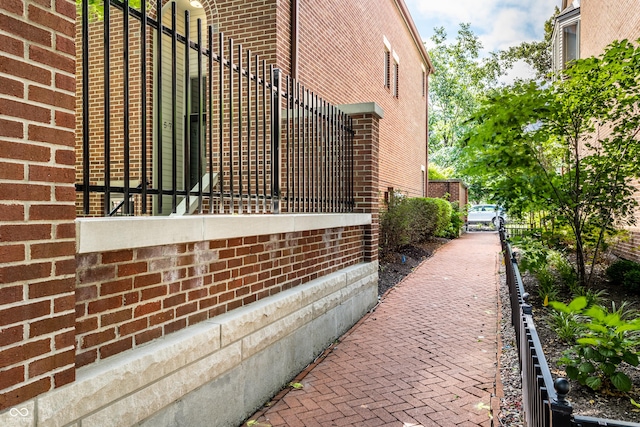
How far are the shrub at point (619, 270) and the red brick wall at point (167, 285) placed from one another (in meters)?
5.27

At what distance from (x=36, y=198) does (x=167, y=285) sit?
41.9 inches

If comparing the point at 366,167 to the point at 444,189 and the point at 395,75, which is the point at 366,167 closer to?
the point at 395,75

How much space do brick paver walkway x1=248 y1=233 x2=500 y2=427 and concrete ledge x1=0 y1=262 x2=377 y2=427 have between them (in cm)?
26

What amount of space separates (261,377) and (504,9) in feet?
178

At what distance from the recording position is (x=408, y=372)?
4.27m

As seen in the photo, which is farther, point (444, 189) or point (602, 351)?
point (444, 189)

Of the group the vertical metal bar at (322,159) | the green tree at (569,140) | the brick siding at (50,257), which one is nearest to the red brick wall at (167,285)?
the brick siding at (50,257)

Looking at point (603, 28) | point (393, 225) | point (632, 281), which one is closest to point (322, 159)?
point (632, 281)

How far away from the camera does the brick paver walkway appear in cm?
341

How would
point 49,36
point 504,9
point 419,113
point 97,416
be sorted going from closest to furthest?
1. point 49,36
2. point 97,416
3. point 419,113
4. point 504,9

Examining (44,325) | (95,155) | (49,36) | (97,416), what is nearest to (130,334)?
(97,416)

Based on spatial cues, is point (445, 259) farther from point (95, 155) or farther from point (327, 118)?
point (95, 155)

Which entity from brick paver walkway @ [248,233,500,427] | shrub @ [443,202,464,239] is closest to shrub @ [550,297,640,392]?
brick paver walkway @ [248,233,500,427]

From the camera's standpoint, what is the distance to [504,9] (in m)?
48.4
